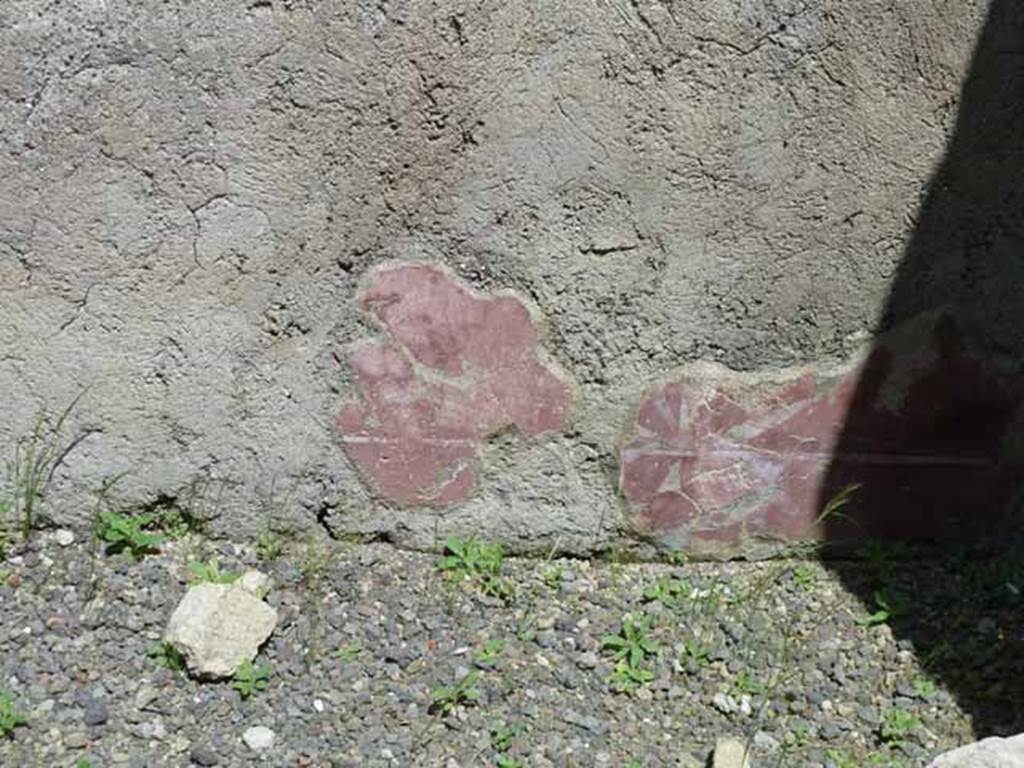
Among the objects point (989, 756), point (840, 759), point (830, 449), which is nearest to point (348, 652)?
point (840, 759)

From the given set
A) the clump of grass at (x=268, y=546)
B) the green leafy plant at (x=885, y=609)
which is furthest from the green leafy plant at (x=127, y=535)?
the green leafy plant at (x=885, y=609)

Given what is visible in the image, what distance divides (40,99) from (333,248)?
508 millimetres

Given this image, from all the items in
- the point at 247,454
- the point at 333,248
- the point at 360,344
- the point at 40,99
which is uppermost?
the point at 40,99

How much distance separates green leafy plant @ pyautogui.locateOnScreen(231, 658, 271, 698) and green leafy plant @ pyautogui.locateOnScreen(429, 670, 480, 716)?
273 mm

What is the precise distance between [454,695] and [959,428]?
102 cm

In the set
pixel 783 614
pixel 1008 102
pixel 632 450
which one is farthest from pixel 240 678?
pixel 1008 102

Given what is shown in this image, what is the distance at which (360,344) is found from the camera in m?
2.52

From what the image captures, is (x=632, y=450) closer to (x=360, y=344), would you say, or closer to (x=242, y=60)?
(x=360, y=344)

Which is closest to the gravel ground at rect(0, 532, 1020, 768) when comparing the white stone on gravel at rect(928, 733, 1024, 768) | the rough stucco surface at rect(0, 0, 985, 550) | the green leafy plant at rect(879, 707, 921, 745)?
the green leafy plant at rect(879, 707, 921, 745)

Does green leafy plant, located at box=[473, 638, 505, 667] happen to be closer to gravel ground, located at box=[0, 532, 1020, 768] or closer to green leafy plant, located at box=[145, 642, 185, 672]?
gravel ground, located at box=[0, 532, 1020, 768]

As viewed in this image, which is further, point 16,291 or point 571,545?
point 571,545

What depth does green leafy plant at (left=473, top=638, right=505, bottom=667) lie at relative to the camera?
8.07ft

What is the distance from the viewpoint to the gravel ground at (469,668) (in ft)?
7.59

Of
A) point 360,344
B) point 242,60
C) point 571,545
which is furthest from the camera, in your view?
point 571,545
